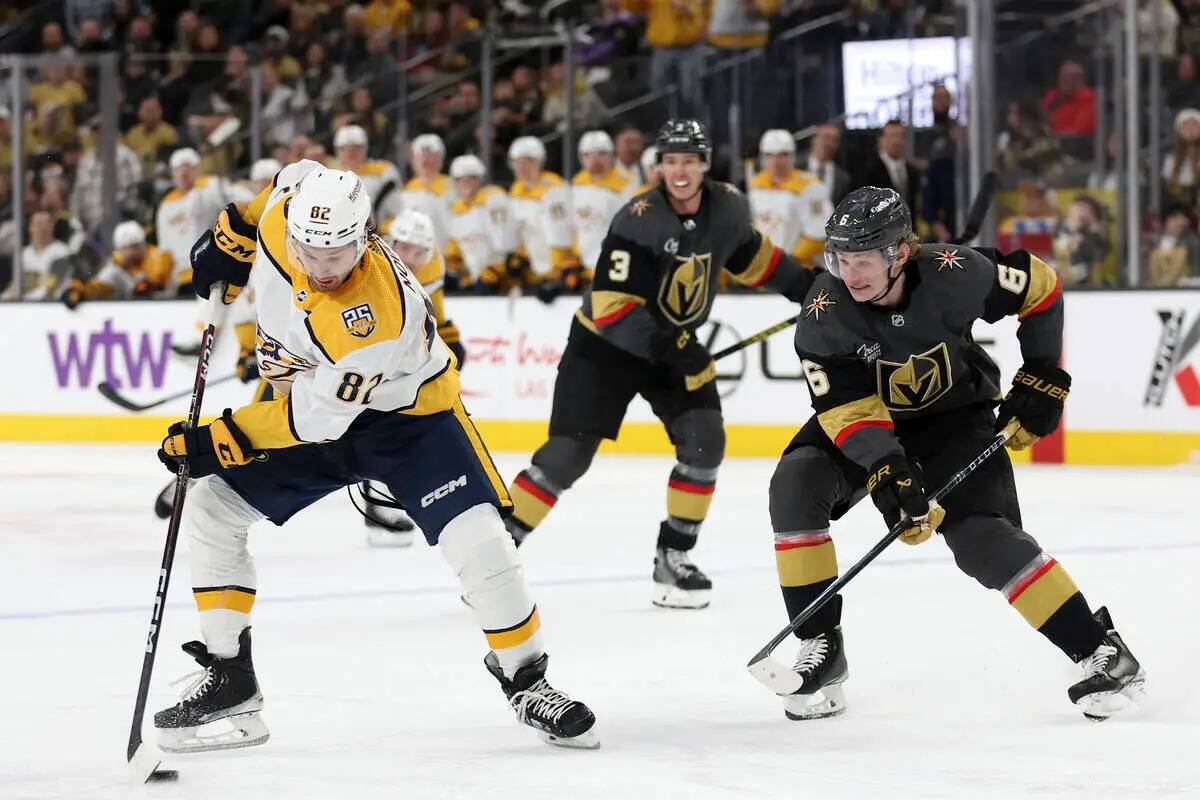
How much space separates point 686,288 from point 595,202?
14.5 feet

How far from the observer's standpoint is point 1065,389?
12.1ft

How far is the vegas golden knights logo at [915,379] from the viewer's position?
359 centimetres

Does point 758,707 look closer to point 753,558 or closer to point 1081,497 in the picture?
point 753,558

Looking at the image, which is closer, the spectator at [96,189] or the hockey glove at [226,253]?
the hockey glove at [226,253]

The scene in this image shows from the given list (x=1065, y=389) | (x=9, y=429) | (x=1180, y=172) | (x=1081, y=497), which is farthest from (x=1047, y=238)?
(x=9, y=429)

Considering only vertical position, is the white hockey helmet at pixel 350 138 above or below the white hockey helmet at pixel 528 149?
above

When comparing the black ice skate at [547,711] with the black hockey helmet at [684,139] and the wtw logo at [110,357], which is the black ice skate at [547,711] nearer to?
the black hockey helmet at [684,139]

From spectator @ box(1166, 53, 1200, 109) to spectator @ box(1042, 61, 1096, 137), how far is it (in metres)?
0.36

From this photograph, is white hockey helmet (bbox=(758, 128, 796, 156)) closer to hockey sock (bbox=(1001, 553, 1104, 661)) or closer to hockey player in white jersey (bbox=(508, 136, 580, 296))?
hockey player in white jersey (bbox=(508, 136, 580, 296))

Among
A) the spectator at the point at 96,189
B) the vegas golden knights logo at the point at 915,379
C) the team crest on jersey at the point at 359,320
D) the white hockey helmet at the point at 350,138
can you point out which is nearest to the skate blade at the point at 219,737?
the team crest on jersey at the point at 359,320

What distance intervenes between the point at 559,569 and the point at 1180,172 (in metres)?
4.26

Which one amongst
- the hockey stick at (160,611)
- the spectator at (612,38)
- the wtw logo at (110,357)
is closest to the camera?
the hockey stick at (160,611)

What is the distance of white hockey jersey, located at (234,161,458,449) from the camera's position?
318 cm

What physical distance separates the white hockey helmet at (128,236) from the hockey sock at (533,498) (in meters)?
5.90
